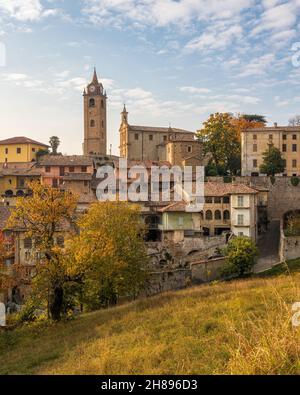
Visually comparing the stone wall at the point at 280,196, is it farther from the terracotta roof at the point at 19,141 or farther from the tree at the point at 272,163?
the terracotta roof at the point at 19,141

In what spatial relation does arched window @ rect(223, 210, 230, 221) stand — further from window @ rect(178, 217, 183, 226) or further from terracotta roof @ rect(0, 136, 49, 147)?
terracotta roof @ rect(0, 136, 49, 147)

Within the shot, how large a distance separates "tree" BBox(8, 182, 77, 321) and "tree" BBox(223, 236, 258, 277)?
16.7 metres

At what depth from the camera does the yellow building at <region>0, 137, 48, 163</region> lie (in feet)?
239

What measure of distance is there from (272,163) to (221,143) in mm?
8420

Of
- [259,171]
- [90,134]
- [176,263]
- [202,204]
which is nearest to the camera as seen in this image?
[176,263]

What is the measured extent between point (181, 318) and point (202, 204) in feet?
95.8

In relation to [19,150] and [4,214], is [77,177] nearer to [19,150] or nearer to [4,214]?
[4,214]

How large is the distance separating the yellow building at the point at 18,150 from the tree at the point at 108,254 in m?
46.7

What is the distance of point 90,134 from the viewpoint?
81.6 meters

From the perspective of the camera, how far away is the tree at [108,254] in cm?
2036

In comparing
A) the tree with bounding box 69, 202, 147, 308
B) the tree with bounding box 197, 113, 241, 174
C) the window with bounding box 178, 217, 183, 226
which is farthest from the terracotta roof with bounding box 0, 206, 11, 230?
the tree with bounding box 197, 113, 241, 174
